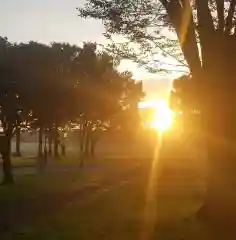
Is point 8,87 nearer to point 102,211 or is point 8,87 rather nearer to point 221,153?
point 102,211

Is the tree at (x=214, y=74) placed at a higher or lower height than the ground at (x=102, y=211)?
higher

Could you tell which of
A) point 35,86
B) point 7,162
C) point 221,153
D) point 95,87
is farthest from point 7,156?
point 95,87

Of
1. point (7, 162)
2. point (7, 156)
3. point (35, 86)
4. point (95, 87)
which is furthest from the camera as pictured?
point (95, 87)

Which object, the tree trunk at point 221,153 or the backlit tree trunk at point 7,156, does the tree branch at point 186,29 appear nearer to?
Answer: the tree trunk at point 221,153

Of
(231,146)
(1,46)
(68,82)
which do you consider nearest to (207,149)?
(231,146)

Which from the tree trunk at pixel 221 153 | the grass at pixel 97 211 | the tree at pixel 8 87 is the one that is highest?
the tree at pixel 8 87

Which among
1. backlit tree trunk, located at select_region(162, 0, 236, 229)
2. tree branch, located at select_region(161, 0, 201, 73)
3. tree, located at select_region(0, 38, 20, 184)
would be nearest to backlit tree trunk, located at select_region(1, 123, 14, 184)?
tree, located at select_region(0, 38, 20, 184)

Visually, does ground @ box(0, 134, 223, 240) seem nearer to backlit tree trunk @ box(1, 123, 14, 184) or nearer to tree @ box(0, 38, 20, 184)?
backlit tree trunk @ box(1, 123, 14, 184)

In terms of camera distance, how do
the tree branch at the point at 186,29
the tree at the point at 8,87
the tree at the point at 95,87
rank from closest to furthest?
the tree branch at the point at 186,29
the tree at the point at 8,87
the tree at the point at 95,87

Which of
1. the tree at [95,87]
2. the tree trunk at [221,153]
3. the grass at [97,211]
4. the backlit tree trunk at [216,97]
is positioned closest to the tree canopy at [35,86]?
the tree at [95,87]

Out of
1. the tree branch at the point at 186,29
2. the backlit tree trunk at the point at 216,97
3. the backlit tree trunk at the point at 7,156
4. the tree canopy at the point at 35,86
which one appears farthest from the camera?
the backlit tree trunk at the point at 7,156

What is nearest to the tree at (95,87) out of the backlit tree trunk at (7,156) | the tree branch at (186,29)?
the backlit tree trunk at (7,156)

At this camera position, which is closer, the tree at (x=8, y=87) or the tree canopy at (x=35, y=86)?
the tree at (x=8, y=87)

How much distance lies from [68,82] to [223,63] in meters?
18.8
